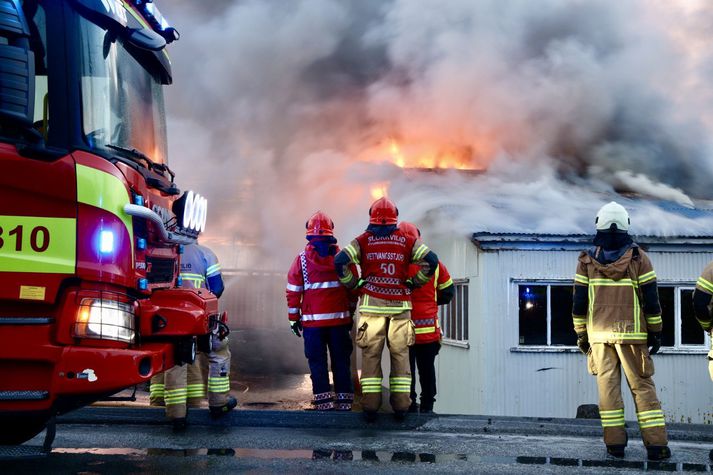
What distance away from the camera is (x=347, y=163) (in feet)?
43.6

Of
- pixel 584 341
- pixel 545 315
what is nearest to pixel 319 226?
pixel 584 341

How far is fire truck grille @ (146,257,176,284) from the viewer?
4363mm

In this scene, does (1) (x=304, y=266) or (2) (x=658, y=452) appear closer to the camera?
(2) (x=658, y=452)

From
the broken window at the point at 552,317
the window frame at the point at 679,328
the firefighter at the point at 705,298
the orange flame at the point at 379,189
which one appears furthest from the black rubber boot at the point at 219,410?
the window frame at the point at 679,328

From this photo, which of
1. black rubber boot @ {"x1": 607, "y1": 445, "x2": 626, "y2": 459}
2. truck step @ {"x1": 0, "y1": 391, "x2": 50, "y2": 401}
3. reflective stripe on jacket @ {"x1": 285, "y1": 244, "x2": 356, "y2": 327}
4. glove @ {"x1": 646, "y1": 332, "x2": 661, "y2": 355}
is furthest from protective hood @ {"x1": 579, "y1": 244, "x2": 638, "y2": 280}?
truck step @ {"x1": 0, "y1": 391, "x2": 50, "y2": 401}

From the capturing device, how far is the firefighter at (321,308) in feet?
21.9

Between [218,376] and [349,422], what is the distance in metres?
1.10

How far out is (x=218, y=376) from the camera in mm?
6098

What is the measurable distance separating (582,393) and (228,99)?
7.20 meters

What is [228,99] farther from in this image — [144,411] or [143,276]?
[143,276]

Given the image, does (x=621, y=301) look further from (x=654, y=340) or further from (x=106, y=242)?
(x=106, y=242)

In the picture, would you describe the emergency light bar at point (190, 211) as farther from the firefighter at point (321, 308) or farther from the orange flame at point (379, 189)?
the orange flame at point (379, 189)

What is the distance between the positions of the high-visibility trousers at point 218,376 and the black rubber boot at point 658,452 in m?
3.08

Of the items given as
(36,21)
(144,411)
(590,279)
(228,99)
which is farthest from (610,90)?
(36,21)
